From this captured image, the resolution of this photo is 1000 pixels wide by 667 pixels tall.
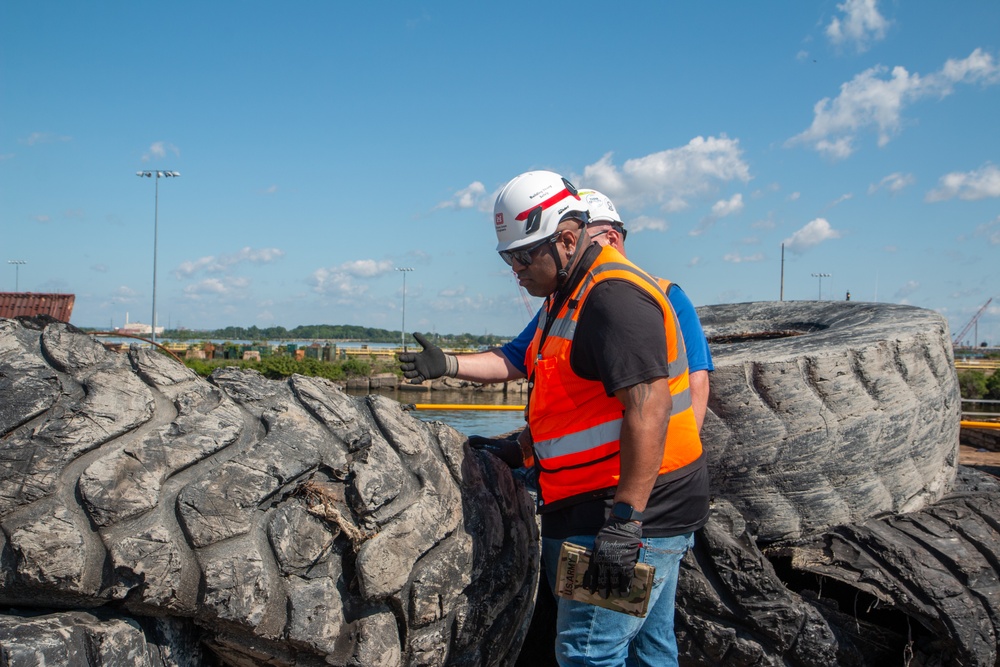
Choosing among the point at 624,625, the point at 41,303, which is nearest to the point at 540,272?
the point at 624,625

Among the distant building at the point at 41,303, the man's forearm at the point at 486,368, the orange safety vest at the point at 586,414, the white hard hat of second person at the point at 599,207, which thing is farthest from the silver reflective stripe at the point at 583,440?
the distant building at the point at 41,303

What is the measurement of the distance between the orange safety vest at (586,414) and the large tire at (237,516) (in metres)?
0.42

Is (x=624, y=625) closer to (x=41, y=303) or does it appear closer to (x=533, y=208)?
(x=533, y=208)

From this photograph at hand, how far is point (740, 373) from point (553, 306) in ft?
3.48

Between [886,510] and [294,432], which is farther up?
[294,432]

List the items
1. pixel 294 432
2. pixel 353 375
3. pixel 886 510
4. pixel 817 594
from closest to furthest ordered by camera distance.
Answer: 1. pixel 294 432
2. pixel 817 594
3. pixel 886 510
4. pixel 353 375

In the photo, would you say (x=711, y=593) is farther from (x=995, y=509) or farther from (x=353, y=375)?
(x=353, y=375)

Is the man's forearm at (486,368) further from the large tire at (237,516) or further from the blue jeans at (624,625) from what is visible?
the blue jeans at (624,625)

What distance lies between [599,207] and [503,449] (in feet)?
4.65

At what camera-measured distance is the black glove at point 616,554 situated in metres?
2.38

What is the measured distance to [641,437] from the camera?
2.39m

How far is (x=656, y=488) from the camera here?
2.62 metres

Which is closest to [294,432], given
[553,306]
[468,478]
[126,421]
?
[126,421]

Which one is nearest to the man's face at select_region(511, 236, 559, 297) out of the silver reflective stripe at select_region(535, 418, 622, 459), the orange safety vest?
the orange safety vest
